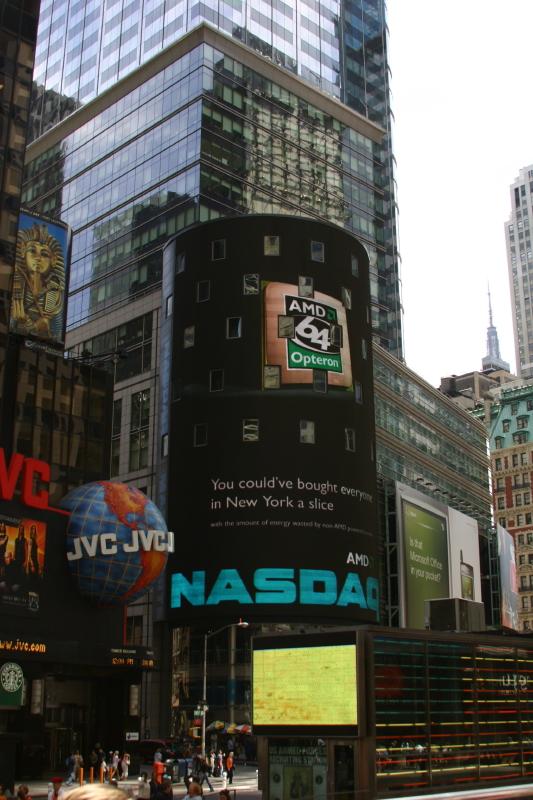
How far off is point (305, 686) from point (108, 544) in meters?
28.1

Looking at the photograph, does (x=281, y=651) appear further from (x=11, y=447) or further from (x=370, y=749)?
(x=11, y=447)

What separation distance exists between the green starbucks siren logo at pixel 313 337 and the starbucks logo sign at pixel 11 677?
121ft

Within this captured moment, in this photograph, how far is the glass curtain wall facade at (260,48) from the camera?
111000 millimetres

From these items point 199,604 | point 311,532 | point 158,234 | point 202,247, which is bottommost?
point 199,604

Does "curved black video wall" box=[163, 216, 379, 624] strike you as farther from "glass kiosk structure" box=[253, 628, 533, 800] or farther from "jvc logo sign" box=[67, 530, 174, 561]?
"glass kiosk structure" box=[253, 628, 533, 800]

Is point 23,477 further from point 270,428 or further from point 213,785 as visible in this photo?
point 270,428

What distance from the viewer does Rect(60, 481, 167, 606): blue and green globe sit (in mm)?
56000

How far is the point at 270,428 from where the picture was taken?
78062 mm

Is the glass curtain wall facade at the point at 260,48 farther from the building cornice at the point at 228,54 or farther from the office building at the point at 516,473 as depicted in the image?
the office building at the point at 516,473

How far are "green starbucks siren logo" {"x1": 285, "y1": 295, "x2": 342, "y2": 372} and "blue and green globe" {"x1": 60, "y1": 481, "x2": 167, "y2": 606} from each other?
25.3 m

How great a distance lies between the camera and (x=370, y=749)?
27938mm

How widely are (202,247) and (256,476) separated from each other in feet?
71.1

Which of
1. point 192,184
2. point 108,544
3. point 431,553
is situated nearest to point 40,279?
point 108,544

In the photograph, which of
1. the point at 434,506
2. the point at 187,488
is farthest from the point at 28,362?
the point at 434,506
